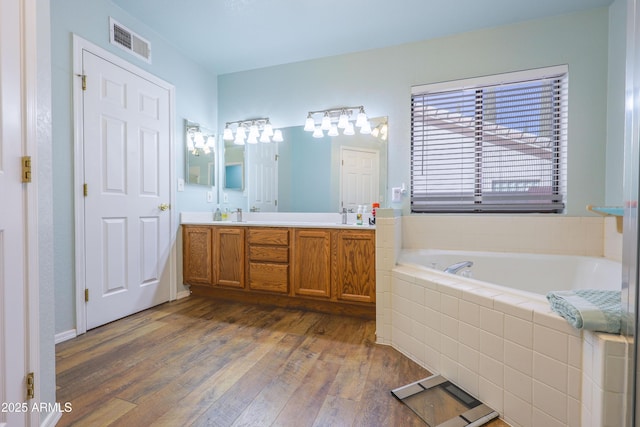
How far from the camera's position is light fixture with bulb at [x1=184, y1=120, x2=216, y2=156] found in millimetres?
3000

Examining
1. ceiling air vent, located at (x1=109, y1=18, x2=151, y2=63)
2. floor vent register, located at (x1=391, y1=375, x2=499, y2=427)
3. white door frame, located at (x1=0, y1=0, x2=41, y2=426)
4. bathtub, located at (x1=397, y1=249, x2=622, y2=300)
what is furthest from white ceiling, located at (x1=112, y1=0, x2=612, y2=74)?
floor vent register, located at (x1=391, y1=375, x2=499, y2=427)

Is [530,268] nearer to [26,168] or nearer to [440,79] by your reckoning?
[440,79]

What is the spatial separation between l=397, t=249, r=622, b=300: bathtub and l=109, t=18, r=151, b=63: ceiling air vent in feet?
8.79

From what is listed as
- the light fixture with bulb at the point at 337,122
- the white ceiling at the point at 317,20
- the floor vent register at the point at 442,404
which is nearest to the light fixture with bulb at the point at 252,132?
the light fixture with bulb at the point at 337,122

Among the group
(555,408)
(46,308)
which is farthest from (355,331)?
(46,308)

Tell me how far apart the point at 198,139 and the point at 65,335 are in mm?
2000

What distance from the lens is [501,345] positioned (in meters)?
1.23

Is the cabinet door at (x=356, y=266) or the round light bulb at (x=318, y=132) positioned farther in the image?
the round light bulb at (x=318, y=132)

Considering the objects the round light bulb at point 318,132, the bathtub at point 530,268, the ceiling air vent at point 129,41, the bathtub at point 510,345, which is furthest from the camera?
the round light bulb at point 318,132

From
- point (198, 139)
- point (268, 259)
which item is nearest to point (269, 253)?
point (268, 259)

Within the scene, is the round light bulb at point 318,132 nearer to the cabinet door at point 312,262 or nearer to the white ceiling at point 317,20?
the white ceiling at point 317,20

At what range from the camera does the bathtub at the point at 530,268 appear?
6.64 feet

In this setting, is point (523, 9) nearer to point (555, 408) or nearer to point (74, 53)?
point (555, 408)

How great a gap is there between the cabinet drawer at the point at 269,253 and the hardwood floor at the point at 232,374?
0.53m
